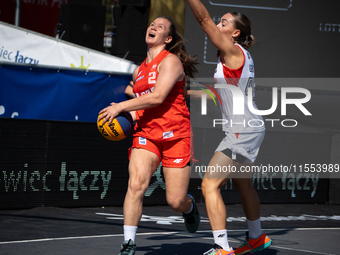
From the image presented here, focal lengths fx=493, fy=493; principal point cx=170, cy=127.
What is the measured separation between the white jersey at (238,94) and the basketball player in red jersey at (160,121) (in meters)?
0.41

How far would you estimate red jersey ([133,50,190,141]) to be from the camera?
4.45 metres

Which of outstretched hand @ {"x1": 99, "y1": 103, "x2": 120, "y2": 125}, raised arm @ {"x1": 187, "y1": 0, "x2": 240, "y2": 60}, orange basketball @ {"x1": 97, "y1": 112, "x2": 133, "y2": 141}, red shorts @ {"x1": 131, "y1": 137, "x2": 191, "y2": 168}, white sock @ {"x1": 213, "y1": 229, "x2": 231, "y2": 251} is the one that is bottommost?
white sock @ {"x1": 213, "y1": 229, "x2": 231, "y2": 251}

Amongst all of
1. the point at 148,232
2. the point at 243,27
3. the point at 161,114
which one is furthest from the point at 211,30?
the point at 148,232

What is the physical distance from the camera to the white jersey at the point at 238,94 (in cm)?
433

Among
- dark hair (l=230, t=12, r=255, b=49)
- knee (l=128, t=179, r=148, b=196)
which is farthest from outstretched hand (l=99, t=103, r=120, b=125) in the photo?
dark hair (l=230, t=12, r=255, b=49)

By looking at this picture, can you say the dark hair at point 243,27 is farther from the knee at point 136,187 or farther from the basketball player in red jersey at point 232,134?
the knee at point 136,187

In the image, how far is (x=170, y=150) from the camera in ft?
14.8

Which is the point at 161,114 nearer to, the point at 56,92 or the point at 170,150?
the point at 170,150

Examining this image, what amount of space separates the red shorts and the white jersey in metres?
0.44

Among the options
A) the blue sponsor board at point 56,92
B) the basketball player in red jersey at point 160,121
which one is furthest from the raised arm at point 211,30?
the blue sponsor board at point 56,92

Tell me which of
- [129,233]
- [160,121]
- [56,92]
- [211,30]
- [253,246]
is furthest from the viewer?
[56,92]

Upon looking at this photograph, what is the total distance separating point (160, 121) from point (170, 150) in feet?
0.93

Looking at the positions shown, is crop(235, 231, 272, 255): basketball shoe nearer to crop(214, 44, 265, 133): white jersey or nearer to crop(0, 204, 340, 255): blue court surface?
crop(0, 204, 340, 255): blue court surface

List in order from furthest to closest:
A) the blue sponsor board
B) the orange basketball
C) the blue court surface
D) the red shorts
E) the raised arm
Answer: the blue sponsor board
the blue court surface
the red shorts
the orange basketball
the raised arm
